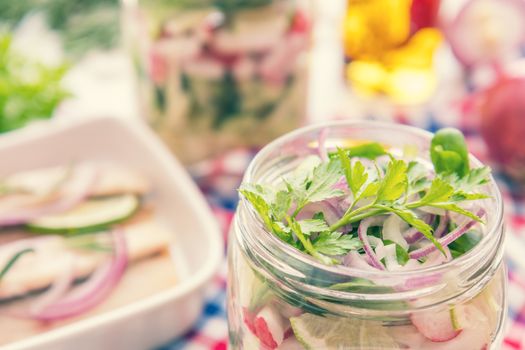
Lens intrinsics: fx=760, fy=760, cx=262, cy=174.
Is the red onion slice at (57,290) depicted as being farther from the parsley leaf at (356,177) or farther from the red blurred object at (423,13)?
the red blurred object at (423,13)

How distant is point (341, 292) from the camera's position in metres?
0.68

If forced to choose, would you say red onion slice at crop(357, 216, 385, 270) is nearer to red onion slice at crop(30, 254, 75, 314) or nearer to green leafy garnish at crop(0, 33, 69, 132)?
red onion slice at crop(30, 254, 75, 314)

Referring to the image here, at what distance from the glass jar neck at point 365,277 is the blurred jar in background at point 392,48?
0.87 meters

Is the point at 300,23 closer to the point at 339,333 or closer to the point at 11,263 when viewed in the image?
the point at 11,263

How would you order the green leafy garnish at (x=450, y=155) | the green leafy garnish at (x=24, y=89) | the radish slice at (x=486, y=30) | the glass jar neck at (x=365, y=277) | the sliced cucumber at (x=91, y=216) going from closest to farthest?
the glass jar neck at (x=365, y=277), the green leafy garnish at (x=450, y=155), the sliced cucumber at (x=91, y=216), the green leafy garnish at (x=24, y=89), the radish slice at (x=486, y=30)

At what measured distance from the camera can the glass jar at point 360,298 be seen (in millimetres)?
673

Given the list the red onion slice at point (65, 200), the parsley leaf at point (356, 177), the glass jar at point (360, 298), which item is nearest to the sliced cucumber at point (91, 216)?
the red onion slice at point (65, 200)

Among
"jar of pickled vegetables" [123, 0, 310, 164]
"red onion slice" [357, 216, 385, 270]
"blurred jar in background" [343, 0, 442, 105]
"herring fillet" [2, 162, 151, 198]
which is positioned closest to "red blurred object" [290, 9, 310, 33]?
"jar of pickled vegetables" [123, 0, 310, 164]

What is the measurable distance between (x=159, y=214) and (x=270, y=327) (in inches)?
28.0

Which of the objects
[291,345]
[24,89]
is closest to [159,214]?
[24,89]

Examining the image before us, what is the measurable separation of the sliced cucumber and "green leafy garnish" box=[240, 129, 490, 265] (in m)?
0.55

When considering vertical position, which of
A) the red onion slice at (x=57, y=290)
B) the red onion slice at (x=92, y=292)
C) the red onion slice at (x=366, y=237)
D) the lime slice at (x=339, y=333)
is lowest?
the red onion slice at (x=92, y=292)

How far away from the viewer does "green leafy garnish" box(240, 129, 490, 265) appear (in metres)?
0.70

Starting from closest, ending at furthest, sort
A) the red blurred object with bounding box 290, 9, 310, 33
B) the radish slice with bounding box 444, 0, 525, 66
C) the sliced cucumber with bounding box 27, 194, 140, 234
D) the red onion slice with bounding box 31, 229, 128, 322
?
1. the red onion slice with bounding box 31, 229, 128, 322
2. the sliced cucumber with bounding box 27, 194, 140, 234
3. the red blurred object with bounding box 290, 9, 310, 33
4. the radish slice with bounding box 444, 0, 525, 66
